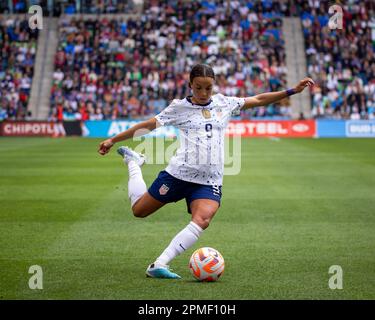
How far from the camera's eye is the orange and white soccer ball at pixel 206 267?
7887mm

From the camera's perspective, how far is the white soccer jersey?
8164mm

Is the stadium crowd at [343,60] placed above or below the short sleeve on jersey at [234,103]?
above

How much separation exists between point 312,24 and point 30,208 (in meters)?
35.0

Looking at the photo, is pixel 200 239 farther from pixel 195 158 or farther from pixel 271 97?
pixel 271 97

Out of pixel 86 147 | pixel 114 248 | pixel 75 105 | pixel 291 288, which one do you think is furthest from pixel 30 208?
pixel 75 105

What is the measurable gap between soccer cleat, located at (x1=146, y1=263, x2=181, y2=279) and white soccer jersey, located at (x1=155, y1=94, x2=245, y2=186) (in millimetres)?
956

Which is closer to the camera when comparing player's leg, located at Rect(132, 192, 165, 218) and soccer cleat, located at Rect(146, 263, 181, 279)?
soccer cleat, located at Rect(146, 263, 181, 279)

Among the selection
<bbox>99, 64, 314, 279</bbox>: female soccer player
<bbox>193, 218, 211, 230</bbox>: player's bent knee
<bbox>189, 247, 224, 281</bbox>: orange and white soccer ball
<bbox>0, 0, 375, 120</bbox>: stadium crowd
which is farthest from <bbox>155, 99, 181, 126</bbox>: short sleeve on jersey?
<bbox>0, 0, 375, 120</bbox>: stadium crowd

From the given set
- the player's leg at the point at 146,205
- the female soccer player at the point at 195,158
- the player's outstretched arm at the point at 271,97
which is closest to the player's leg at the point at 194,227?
the female soccer player at the point at 195,158

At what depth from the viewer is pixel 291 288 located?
298 inches

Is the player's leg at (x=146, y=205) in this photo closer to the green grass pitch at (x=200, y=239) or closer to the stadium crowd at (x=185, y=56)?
the green grass pitch at (x=200, y=239)

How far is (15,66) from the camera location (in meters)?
44.7

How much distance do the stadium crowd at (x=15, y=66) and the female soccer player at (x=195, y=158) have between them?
34.4 meters

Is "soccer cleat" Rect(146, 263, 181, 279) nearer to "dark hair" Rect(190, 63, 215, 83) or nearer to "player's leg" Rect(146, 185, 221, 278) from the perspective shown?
"player's leg" Rect(146, 185, 221, 278)
